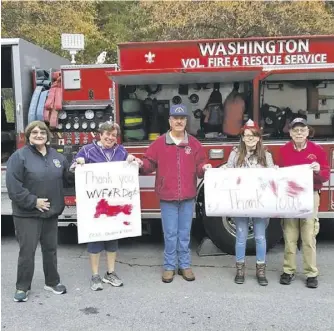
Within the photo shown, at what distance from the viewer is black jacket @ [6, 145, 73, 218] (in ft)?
14.5

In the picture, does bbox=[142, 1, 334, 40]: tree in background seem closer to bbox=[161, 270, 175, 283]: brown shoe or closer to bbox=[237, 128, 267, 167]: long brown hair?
bbox=[237, 128, 267, 167]: long brown hair

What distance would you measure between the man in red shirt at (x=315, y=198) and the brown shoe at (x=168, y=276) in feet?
3.47

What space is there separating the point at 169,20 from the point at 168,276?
13794 mm

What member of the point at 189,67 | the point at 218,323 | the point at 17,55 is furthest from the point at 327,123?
the point at 17,55

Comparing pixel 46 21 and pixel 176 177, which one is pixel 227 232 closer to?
pixel 176 177

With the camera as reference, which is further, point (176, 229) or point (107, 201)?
point (176, 229)

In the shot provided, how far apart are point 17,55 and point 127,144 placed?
69.9 inches

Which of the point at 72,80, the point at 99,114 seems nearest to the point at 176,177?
the point at 99,114

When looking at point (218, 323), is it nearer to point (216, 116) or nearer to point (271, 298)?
point (271, 298)

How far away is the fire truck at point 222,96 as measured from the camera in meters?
5.66

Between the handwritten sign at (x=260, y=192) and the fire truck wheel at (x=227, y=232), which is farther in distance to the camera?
the fire truck wheel at (x=227, y=232)

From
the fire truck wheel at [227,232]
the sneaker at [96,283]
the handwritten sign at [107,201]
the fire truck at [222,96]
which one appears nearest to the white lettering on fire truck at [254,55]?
the fire truck at [222,96]

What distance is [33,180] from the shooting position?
450 centimetres

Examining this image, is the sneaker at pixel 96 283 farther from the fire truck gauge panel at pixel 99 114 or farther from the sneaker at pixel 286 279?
the fire truck gauge panel at pixel 99 114
